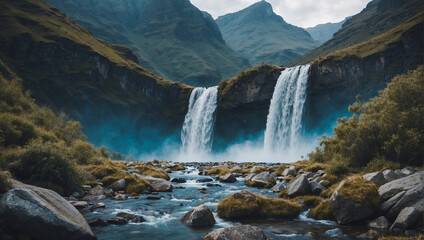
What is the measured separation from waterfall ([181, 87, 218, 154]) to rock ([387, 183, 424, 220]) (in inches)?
3409

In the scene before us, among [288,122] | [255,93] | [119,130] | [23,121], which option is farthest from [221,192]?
[119,130]

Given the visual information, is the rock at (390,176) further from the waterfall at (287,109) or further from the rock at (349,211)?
the waterfall at (287,109)

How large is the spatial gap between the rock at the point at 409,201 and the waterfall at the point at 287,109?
6820 cm

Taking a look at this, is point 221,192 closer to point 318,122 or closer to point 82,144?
point 82,144

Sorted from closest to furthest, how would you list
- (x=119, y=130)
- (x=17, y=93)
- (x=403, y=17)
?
(x=17, y=93) → (x=119, y=130) → (x=403, y=17)

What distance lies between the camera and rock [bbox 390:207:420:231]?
39.9 ft

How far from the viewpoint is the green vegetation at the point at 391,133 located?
21922 mm

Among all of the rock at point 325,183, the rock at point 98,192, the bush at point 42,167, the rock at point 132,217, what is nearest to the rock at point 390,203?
the rock at point 325,183

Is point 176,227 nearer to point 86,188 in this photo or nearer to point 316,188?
point 316,188

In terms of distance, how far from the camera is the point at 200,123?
336 feet

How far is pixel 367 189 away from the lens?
14758 millimetres

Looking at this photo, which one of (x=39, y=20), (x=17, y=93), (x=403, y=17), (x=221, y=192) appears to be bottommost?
(x=221, y=192)

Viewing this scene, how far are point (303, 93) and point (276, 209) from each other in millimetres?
70968

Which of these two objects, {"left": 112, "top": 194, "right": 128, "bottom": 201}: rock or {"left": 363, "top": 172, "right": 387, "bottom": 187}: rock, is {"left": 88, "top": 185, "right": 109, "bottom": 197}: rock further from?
{"left": 363, "top": 172, "right": 387, "bottom": 187}: rock
